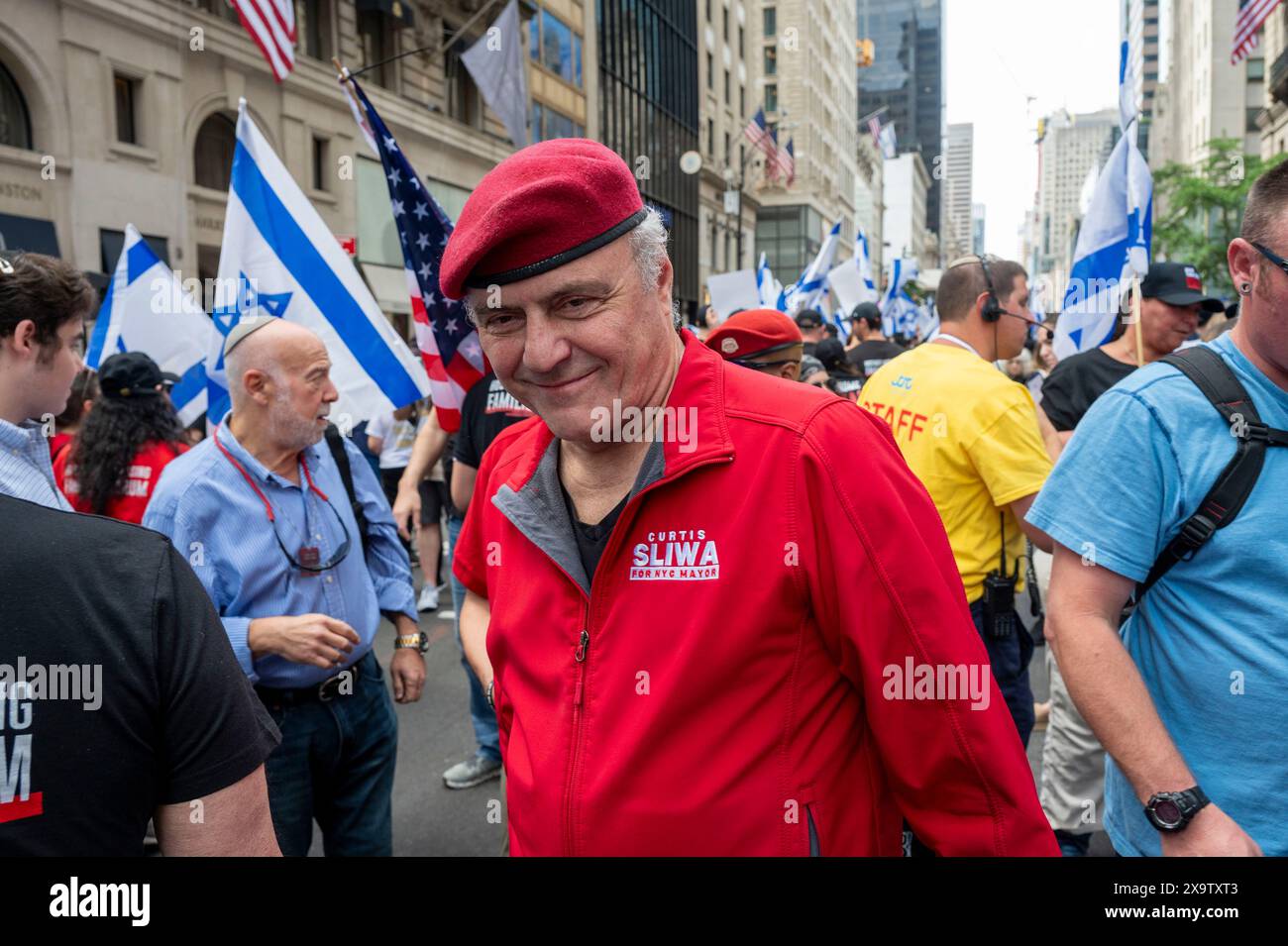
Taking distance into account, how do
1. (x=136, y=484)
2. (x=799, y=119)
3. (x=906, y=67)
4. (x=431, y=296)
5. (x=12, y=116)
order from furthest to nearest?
(x=906, y=67) < (x=799, y=119) < (x=12, y=116) < (x=431, y=296) < (x=136, y=484)

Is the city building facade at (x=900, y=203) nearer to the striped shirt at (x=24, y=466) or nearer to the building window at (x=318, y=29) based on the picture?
the building window at (x=318, y=29)

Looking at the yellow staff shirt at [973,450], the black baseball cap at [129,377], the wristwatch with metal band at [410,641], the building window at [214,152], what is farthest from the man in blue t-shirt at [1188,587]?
the building window at [214,152]

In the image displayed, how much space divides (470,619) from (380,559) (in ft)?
4.34

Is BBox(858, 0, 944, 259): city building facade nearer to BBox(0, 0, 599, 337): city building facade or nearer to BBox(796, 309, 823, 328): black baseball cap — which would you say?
BBox(0, 0, 599, 337): city building facade

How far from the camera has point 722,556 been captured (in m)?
1.58

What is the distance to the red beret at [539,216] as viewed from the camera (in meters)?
1.54

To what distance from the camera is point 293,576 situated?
3.08 m

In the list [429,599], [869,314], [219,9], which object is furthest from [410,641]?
[219,9]

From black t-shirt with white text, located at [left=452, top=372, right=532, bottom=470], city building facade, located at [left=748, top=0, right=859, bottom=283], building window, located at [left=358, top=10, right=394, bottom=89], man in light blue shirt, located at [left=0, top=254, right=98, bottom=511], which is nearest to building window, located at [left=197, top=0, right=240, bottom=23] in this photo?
building window, located at [left=358, top=10, right=394, bottom=89]

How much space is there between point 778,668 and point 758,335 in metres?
3.08

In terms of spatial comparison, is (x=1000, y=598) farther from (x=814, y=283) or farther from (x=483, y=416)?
(x=814, y=283)

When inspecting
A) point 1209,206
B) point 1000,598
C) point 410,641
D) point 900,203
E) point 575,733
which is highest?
point 900,203

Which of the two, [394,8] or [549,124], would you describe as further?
[549,124]

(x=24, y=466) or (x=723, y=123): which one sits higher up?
(x=723, y=123)
